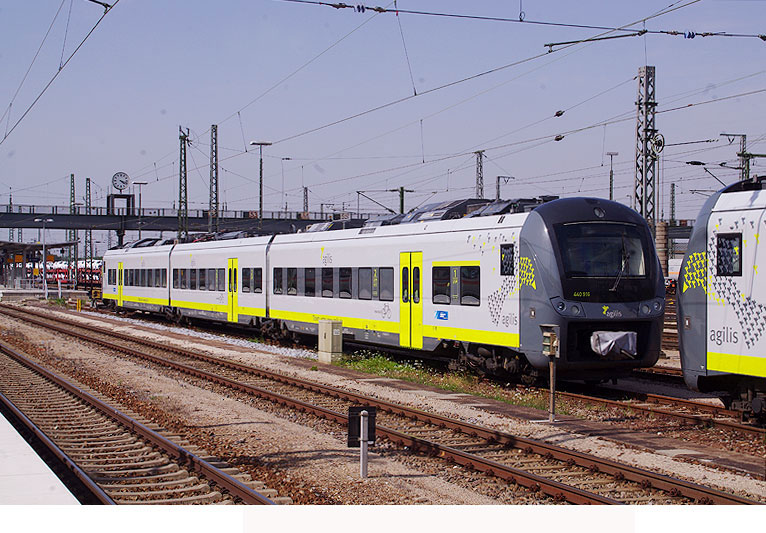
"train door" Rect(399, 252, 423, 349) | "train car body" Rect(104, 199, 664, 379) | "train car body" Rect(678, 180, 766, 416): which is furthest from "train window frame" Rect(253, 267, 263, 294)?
"train car body" Rect(678, 180, 766, 416)

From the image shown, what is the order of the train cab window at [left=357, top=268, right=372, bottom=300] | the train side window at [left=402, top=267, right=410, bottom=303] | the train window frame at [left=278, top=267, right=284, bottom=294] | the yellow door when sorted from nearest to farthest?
the train side window at [left=402, top=267, right=410, bottom=303], the train cab window at [left=357, top=268, right=372, bottom=300], the train window frame at [left=278, top=267, right=284, bottom=294], the yellow door

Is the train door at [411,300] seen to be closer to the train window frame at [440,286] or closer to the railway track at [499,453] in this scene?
the train window frame at [440,286]

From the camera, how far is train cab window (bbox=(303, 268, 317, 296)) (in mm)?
22117

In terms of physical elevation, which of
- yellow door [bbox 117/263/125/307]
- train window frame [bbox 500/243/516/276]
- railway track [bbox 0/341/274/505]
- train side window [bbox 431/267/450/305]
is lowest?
railway track [bbox 0/341/274/505]

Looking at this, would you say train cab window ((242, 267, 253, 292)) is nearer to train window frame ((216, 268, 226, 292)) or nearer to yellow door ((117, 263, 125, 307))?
train window frame ((216, 268, 226, 292))

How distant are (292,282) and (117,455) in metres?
13.0

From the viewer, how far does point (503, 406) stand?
13.3m

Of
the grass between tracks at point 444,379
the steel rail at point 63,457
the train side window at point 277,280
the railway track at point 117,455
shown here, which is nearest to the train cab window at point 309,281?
the train side window at point 277,280

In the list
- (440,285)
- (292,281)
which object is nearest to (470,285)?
(440,285)

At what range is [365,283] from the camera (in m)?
19.5

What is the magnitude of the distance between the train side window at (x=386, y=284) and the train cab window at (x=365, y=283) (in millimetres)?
491

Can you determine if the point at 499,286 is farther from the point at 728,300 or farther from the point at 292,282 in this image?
the point at 292,282

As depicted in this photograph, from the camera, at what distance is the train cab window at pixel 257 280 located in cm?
2538

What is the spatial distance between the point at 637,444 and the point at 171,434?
6.21m
